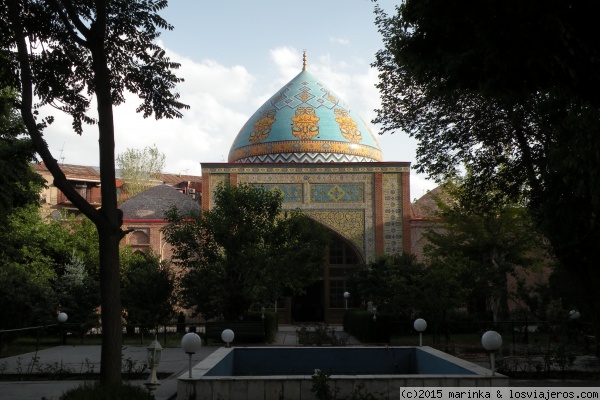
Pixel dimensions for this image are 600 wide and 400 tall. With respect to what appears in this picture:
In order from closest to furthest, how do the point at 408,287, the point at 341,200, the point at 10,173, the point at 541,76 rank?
1. the point at 541,76
2. the point at 10,173
3. the point at 408,287
4. the point at 341,200

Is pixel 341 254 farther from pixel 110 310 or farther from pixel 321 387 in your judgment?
pixel 110 310

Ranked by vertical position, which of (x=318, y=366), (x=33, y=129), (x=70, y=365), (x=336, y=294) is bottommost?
(x=70, y=365)

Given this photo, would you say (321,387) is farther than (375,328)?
No

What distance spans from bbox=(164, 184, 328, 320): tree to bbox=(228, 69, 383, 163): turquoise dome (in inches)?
343

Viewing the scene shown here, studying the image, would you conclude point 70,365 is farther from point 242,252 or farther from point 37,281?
point 37,281

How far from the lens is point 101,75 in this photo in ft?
21.7

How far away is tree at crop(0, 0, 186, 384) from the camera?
20.8ft

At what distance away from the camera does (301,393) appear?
726 centimetres

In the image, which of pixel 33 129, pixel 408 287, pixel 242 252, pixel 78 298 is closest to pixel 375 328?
pixel 408 287

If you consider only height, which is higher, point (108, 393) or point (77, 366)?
point (108, 393)

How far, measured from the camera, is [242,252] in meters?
18.4

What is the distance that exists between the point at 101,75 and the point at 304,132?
22.6 meters

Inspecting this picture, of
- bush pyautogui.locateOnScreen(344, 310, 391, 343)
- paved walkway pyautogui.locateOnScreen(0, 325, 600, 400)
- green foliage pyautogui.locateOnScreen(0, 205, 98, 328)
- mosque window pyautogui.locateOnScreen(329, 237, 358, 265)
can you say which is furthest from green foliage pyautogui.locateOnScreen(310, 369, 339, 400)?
mosque window pyautogui.locateOnScreen(329, 237, 358, 265)

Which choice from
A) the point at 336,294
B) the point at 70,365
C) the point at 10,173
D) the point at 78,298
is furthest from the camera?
the point at 336,294
